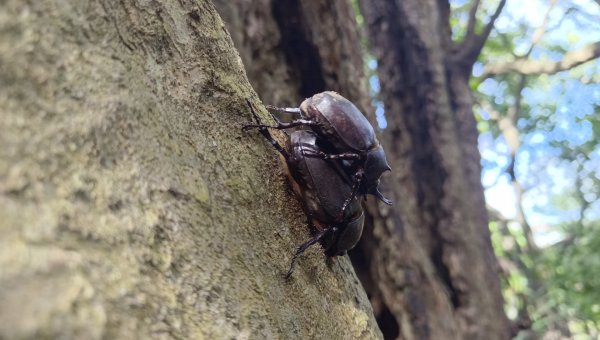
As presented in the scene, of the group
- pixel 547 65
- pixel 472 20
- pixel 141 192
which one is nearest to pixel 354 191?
pixel 141 192

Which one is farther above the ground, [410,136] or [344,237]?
[344,237]

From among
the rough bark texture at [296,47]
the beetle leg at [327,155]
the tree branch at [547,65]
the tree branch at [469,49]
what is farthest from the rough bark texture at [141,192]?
the tree branch at [547,65]

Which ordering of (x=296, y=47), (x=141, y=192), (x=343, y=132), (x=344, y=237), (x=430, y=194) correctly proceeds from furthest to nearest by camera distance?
(x=430, y=194), (x=296, y=47), (x=343, y=132), (x=344, y=237), (x=141, y=192)

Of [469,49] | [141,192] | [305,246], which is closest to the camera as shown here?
[141,192]

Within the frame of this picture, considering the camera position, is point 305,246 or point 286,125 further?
point 286,125

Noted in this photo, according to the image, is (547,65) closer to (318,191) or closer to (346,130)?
(346,130)

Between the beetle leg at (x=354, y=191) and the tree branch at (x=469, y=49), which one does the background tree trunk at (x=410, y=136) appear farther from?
the beetle leg at (x=354, y=191)

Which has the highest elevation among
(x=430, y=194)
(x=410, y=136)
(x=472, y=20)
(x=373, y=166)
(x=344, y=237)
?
(x=373, y=166)
